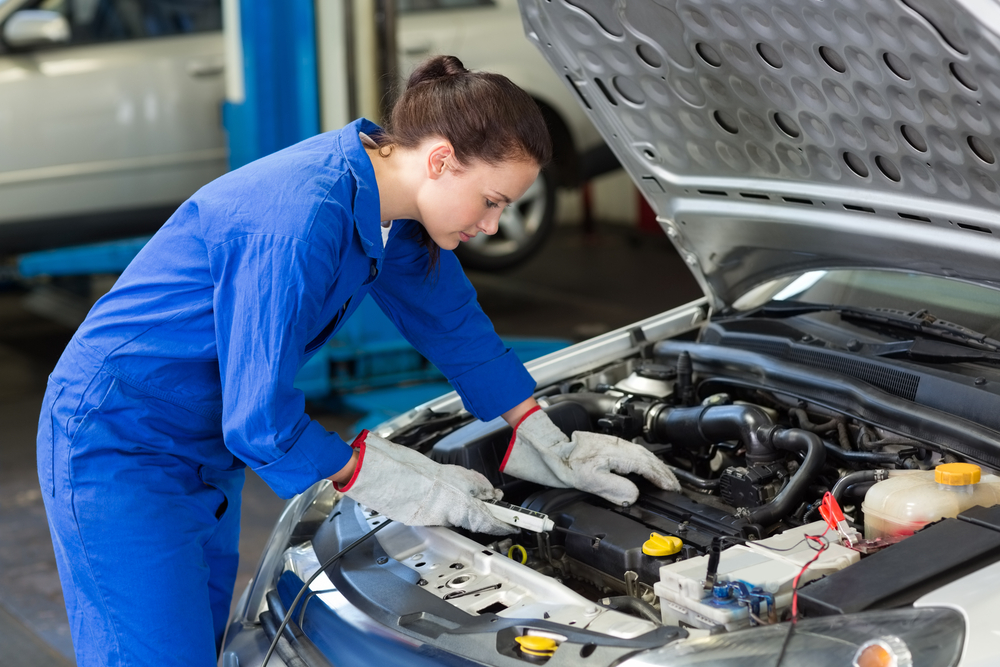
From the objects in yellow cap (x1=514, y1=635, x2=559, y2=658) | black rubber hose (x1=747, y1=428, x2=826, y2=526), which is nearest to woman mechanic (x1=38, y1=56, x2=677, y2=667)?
black rubber hose (x1=747, y1=428, x2=826, y2=526)

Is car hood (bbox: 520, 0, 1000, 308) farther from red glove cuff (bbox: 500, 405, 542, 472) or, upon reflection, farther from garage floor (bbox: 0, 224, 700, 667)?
garage floor (bbox: 0, 224, 700, 667)

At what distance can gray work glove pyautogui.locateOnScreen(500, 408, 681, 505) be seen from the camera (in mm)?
1937

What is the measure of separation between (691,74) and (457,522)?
90 centimetres

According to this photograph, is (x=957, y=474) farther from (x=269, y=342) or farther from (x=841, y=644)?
(x=269, y=342)

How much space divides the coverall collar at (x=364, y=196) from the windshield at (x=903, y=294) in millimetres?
1101

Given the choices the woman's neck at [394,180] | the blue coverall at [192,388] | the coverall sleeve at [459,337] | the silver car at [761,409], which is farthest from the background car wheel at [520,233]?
the woman's neck at [394,180]

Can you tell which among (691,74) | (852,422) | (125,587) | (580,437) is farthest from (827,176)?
(125,587)

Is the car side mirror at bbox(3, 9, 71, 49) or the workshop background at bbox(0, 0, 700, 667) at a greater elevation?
the car side mirror at bbox(3, 9, 71, 49)

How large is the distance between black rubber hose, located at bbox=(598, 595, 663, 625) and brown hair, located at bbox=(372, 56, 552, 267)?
0.68m

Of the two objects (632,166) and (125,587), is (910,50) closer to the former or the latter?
(632,166)

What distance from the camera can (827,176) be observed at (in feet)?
6.50

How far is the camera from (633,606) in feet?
5.25

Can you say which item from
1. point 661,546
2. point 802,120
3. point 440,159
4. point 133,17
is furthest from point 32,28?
point 661,546

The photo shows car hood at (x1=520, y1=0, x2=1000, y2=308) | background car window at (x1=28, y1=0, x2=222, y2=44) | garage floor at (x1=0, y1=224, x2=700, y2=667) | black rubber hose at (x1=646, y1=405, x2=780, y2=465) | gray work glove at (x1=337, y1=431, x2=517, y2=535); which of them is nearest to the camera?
car hood at (x1=520, y1=0, x2=1000, y2=308)
